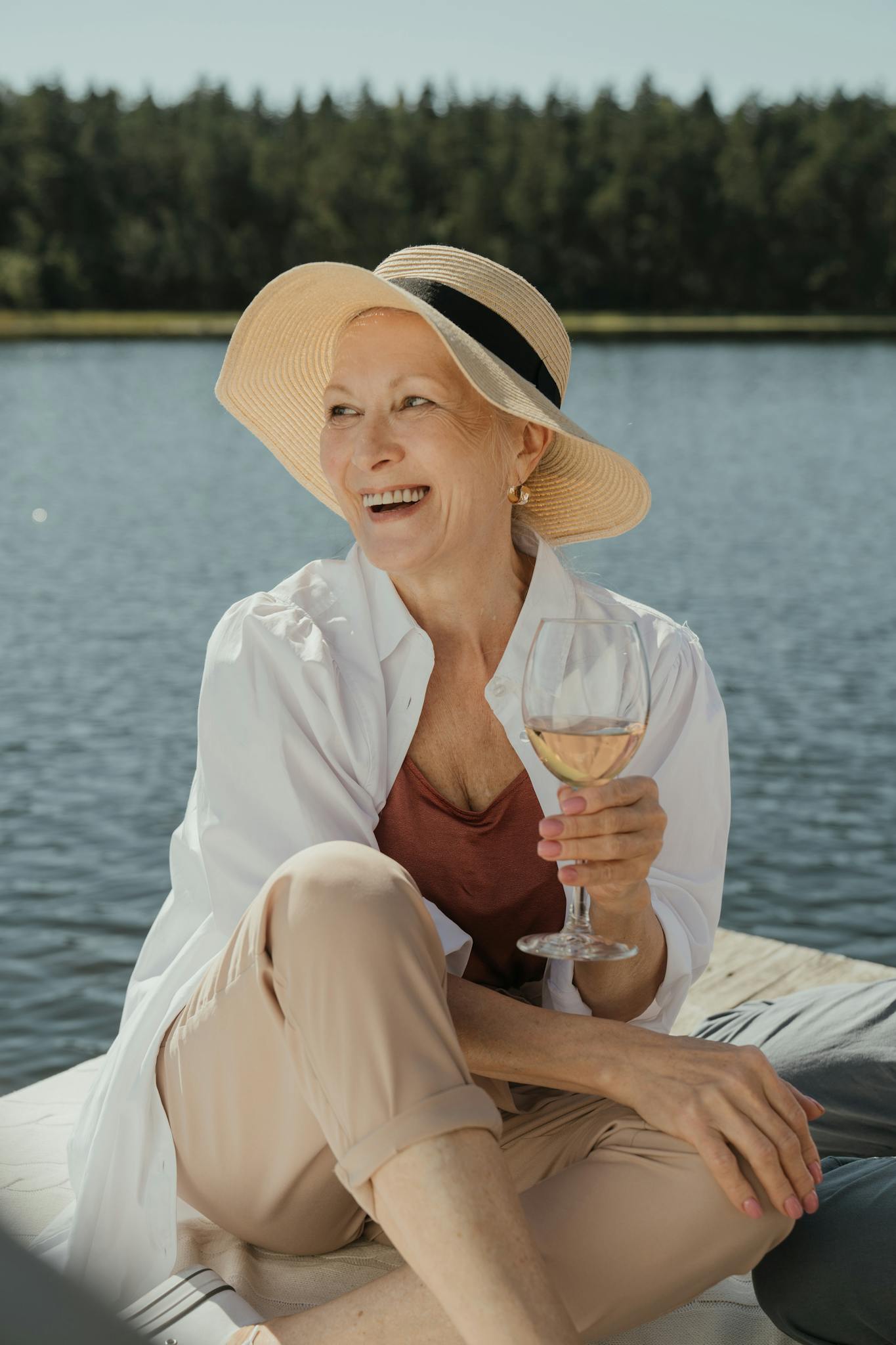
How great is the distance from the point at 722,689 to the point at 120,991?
5629 millimetres

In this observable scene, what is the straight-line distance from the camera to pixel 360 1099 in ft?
6.10

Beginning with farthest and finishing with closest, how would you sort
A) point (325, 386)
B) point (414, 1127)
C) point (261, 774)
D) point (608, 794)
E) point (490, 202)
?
A: 1. point (490, 202)
2. point (325, 386)
3. point (261, 774)
4. point (608, 794)
5. point (414, 1127)

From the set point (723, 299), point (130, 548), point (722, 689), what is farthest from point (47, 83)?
point (722, 689)

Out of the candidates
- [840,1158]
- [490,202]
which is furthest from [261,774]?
[490,202]

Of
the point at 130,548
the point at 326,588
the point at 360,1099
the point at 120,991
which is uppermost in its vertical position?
the point at 326,588

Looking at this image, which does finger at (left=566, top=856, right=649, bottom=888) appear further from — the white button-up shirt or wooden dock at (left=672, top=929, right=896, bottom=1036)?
wooden dock at (left=672, top=929, right=896, bottom=1036)

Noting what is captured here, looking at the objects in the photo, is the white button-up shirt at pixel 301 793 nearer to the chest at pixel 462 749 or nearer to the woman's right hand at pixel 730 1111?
the chest at pixel 462 749

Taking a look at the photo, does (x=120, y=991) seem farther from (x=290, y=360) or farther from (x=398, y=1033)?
(x=398, y=1033)

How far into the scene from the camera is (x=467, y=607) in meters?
2.79

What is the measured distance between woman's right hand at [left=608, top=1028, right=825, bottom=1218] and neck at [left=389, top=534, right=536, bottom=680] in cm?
85

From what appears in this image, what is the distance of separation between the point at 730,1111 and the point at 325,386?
5.43ft

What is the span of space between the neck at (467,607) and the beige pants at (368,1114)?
2.59ft

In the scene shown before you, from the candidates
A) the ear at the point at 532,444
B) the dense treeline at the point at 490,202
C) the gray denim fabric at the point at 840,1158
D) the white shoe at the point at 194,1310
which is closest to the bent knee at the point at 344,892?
the white shoe at the point at 194,1310

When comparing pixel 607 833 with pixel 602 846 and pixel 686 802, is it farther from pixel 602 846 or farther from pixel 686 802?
pixel 686 802
